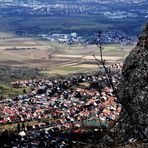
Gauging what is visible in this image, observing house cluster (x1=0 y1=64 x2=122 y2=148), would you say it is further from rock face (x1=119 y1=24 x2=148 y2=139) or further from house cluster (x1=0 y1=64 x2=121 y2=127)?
rock face (x1=119 y1=24 x2=148 y2=139)

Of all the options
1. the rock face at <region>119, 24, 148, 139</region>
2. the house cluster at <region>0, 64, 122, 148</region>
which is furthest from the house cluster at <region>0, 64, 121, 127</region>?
the rock face at <region>119, 24, 148, 139</region>

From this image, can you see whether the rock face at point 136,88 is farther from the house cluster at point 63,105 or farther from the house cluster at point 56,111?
the house cluster at point 63,105

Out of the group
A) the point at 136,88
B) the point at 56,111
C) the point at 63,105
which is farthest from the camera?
the point at 63,105

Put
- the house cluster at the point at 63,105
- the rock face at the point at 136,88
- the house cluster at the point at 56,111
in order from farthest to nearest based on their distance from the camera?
the house cluster at the point at 63,105 → the house cluster at the point at 56,111 → the rock face at the point at 136,88

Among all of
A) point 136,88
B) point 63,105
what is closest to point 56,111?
point 63,105

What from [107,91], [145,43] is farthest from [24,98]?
[145,43]

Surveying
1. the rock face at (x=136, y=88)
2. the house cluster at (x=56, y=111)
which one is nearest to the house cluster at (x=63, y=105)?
the house cluster at (x=56, y=111)

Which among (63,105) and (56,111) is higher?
Answer: (56,111)

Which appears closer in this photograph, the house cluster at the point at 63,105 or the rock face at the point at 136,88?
the rock face at the point at 136,88

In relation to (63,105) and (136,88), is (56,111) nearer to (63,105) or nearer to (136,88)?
(63,105)

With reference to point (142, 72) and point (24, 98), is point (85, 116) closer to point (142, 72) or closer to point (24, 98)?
point (24, 98)
